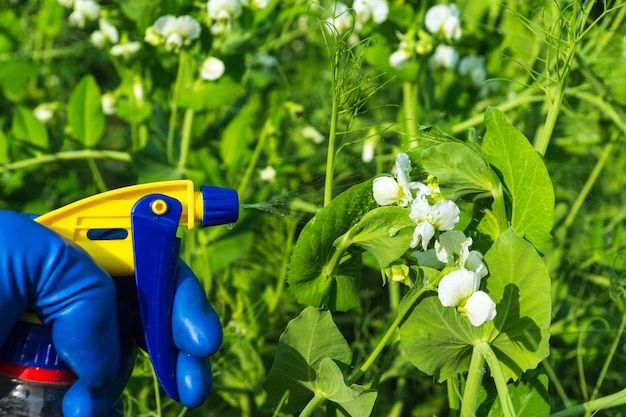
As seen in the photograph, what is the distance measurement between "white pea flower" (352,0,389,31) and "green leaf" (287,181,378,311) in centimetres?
43

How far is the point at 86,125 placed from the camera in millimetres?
1108

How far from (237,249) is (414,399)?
0.33 metres

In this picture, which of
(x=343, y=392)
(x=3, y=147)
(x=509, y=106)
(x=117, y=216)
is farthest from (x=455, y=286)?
(x=3, y=147)

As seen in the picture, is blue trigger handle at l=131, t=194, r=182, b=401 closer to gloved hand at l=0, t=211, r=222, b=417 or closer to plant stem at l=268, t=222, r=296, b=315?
gloved hand at l=0, t=211, r=222, b=417

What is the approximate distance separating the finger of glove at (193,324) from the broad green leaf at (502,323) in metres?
Result: 0.14

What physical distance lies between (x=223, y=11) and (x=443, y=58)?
0.98 ft

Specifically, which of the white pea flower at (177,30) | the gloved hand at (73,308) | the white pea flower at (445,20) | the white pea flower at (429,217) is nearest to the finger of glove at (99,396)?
the gloved hand at (73,308)

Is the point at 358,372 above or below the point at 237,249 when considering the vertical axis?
above

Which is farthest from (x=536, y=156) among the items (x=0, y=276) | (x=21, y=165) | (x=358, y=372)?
(x=21, y=165)

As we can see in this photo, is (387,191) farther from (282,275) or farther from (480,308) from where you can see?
(282,275)

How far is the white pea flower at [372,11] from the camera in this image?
1.01 meters

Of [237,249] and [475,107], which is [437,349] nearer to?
[237,249]

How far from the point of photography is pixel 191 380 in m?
0.55

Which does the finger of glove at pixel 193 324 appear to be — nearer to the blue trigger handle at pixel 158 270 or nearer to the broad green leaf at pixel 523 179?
the blue trigger handle at pixel 158 270
